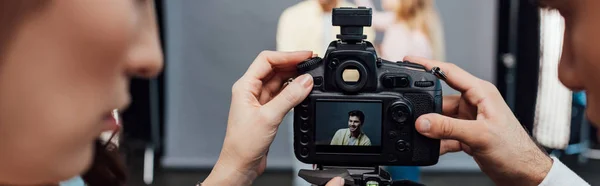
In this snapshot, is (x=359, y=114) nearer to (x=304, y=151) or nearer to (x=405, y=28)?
(x=304, y=151)

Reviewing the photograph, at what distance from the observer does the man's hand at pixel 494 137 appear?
1016 mm

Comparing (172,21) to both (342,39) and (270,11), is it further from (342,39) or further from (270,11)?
(342,39)

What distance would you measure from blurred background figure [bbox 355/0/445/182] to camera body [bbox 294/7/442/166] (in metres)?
1.74

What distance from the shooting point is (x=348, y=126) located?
0.94 meters

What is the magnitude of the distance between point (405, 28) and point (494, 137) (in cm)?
185

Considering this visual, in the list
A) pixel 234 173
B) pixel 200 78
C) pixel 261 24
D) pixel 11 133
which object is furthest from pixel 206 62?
pixel 11 133

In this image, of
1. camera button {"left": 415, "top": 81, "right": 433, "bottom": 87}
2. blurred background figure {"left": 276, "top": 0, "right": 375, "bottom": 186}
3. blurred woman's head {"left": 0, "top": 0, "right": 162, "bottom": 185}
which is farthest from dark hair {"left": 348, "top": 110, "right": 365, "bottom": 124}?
blurred background figure {"left": 276, "top": 0, "right": 375, "bottom": 186}

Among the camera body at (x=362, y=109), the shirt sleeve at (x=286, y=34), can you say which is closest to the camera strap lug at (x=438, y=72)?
the camera body at (x=362, y=109)

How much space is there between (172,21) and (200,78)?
0.32 m

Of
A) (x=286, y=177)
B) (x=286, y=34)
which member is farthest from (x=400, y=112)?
(x=286, y=177)

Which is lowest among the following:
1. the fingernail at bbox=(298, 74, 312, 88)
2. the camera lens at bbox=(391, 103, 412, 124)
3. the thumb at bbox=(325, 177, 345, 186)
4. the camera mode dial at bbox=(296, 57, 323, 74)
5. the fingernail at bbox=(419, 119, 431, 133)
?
the thumb at bbox=(325, 177, 345, 186)

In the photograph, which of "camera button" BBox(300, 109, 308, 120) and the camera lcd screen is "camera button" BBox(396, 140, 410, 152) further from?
"camera button" BBox(300, 109, 308, 120)

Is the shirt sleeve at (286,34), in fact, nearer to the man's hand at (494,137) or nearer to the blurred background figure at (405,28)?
the blurred background figure at (405,28)

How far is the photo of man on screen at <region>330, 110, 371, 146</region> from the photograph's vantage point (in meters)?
0.94
